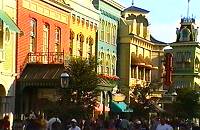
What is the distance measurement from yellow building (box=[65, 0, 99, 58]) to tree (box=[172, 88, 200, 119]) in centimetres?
1972

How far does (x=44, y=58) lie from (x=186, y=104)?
33112 millimetres

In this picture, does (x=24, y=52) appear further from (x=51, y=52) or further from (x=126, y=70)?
(x=126, y=70)

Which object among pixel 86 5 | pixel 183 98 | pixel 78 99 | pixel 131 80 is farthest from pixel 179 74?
pixel 78 99

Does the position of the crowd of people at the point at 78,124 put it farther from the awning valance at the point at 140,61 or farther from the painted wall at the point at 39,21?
the awning valance at the point at 140,61

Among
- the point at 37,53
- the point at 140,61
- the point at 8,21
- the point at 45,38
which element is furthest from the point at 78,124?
the point at 140,61

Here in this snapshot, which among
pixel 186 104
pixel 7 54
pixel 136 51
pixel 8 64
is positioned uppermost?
pixel 136 51

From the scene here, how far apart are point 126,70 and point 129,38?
3.33 m

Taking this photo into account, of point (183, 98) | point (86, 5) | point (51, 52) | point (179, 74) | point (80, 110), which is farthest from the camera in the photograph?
point (179, 74)

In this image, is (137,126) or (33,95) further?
(33,95)

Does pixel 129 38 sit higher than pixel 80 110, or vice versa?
pixel 129 38

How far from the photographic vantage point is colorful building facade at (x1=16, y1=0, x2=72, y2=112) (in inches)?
1571

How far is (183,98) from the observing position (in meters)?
73.4

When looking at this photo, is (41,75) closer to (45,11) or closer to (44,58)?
(44,58)

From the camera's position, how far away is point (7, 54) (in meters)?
38.5
